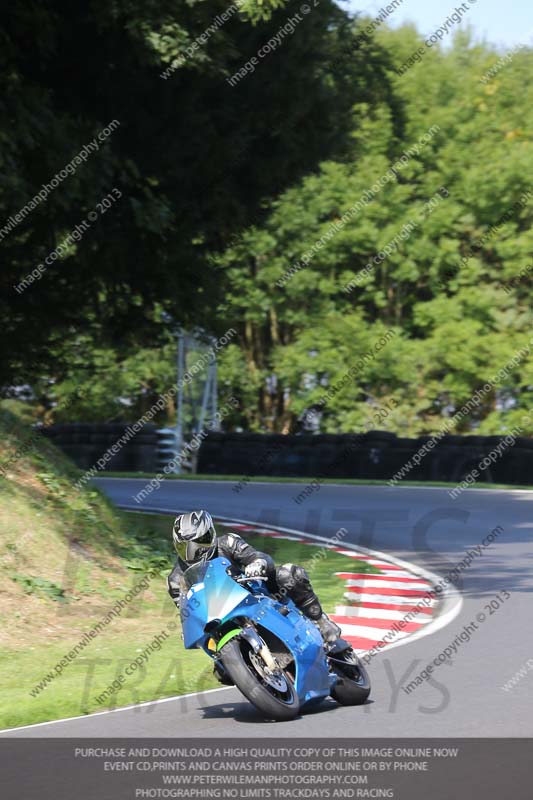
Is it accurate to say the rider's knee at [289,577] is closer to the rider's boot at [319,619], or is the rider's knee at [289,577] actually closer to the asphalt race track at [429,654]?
the rider's boot at [319,619]

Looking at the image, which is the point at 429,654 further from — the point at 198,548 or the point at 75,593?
the point at 75,593

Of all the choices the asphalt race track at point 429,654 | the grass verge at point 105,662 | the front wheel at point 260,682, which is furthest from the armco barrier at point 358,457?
the front wheel at point 260,682

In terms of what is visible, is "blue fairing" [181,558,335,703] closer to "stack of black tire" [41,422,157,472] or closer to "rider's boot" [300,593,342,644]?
"rider's boot" [300,593,342,644]

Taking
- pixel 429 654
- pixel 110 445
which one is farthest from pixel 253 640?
pixel 110 445

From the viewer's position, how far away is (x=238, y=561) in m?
7.98

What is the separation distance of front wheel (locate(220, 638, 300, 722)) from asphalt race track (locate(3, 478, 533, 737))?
0.11m

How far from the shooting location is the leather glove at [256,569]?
7.75m

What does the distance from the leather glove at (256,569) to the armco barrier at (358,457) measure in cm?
1864

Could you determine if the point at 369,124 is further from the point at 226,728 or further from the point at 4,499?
the point at 226,728

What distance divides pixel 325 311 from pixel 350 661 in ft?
113

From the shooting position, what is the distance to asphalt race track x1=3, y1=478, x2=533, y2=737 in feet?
24.8

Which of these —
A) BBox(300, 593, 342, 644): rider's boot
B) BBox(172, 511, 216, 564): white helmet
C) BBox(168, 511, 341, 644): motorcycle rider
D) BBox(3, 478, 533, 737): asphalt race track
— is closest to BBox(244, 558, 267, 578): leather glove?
BBox(168, 511, 341, 644): motorcycle rider

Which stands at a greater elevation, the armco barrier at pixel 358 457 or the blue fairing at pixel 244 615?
the armco barrier at pixel 358 457
